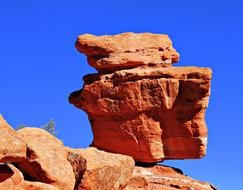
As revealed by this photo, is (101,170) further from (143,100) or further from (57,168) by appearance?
(143,100)

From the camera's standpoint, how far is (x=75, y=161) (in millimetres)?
18953

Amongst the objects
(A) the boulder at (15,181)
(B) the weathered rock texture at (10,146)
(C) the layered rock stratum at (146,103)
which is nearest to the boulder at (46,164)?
(A) the boulder at (15,181)

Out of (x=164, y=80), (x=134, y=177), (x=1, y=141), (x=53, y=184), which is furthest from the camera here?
(x=164, y=80)

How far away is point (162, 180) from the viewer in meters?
28.6

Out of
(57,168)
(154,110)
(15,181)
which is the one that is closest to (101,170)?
(57,168)

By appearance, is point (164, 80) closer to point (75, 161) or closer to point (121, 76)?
point (121, 76)

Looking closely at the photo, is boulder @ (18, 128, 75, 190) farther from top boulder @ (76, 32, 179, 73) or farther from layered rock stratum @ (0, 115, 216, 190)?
top boulder @ (76, 32, 179, 73)

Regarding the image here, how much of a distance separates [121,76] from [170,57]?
12.1 feet

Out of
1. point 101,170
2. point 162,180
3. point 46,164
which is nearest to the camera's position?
point 46,164

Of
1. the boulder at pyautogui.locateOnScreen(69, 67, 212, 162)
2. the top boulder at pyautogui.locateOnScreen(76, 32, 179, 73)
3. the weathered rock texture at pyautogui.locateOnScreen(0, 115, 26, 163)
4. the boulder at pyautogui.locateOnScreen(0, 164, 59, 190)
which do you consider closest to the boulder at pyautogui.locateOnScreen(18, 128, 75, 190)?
the boulder at pyautogui.locateOnScreen(0, 164, 59, 190)

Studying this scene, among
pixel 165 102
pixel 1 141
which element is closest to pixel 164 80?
pixel 165 102

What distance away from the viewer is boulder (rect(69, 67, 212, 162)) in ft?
96.4

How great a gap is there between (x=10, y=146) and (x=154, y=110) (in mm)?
14758

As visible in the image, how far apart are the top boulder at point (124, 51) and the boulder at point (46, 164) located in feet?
41.4
